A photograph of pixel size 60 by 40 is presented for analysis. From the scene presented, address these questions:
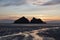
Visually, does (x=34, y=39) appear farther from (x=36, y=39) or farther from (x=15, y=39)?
(x=15, y=39)

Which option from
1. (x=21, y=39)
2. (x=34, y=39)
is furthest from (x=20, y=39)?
(x=34, y=39)

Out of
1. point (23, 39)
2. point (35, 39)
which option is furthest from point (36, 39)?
point (23, 39)

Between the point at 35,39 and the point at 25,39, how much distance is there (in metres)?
2.34

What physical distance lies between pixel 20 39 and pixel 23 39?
588 mm

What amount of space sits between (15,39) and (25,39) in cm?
220

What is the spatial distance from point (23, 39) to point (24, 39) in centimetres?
27

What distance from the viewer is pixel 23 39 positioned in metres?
41.2

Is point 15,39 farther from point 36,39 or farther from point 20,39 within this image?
point 36,39

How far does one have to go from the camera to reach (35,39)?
4275 cm

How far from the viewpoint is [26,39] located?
41688 millimetres

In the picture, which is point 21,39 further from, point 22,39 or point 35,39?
point 35,39

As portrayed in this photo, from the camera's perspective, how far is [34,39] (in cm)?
4278

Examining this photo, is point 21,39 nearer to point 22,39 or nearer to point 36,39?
point 22,39

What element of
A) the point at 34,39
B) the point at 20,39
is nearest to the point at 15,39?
the point at 20,39
